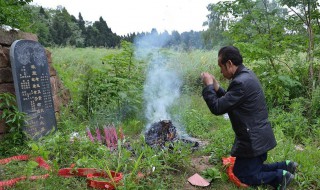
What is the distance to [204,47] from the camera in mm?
17391

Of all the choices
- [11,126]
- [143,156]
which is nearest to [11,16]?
[11,126]

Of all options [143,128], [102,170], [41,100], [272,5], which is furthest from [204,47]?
[102,170]

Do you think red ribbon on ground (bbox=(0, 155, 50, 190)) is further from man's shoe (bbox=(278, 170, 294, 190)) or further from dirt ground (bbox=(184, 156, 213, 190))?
man's shoe (bbox=(278, 170, 294, 190))

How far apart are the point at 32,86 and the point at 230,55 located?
3.61 meters

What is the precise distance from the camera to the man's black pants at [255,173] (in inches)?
124

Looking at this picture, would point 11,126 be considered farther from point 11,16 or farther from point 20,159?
point 11,16

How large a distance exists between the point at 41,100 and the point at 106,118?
138 centimetres

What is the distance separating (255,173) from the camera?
3170 millimetres

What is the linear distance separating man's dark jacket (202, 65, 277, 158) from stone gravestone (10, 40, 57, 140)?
2.97 m

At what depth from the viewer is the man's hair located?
3067 millimetres

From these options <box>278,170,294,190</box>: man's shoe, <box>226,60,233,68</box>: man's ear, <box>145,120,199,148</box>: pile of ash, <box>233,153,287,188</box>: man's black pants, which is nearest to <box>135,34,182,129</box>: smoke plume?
<box>145,120,199,148</box>: pile of ash

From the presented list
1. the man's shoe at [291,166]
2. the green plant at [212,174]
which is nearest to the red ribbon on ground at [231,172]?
the green plant at [212,174]

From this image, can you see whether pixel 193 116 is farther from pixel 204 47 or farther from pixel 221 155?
pixel 204 47

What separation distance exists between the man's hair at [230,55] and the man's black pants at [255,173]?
3.91 feet
